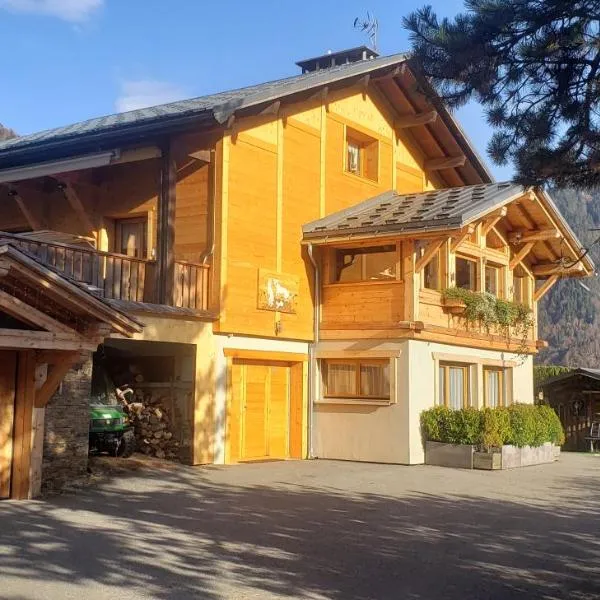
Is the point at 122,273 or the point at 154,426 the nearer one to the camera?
the point at 122,273

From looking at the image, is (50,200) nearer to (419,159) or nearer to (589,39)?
(419,159)

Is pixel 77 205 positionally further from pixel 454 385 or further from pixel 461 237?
pixel 454 385

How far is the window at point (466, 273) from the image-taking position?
2055 cm

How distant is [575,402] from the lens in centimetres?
2884

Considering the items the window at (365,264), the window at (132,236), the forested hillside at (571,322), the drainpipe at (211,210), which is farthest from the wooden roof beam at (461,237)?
the forested hillside at (571,322)

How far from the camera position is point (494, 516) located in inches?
454

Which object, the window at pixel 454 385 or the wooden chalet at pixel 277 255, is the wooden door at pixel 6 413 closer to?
the wooden chalet at pixel 277 255

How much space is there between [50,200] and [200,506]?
1016cm

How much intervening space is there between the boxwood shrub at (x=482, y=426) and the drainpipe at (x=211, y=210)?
5.53m

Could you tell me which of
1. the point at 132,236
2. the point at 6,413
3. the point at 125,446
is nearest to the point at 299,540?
the point at 6,413

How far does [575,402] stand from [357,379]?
1315 centimetres

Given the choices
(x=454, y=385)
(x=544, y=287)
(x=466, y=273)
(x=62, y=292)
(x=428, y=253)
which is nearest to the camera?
(x=62, y=292)

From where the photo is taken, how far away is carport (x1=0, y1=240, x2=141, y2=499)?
10.7 m

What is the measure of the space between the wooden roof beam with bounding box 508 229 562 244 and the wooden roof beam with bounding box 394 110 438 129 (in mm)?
3623
